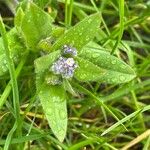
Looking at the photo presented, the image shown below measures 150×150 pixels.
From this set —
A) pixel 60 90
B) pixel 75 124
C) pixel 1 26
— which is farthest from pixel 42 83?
pixel 75 124

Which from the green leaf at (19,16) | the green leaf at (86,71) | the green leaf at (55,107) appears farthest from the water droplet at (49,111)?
the green leaf at (19,16)

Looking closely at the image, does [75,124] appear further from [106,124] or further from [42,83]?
[42,83]

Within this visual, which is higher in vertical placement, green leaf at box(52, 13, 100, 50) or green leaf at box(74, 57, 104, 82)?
green leaf at box(52, 13, 100, 50)

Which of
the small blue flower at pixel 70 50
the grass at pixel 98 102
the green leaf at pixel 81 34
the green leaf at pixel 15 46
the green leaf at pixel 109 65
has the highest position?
the green leaf at pixel 81 34

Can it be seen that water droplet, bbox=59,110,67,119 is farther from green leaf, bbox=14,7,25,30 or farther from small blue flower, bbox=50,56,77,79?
green leaf, bbox=14,7,25,30

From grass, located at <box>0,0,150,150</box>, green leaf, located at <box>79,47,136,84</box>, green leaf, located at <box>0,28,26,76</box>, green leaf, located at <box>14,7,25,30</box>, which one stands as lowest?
grass, located at <box>0,0,150,150</box>

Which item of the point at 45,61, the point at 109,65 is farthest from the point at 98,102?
the point at 45,61

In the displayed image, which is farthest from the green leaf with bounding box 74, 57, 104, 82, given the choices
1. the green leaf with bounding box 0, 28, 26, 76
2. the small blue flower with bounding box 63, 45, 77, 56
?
the green leaf with bounding box 0, 28, 26, 76

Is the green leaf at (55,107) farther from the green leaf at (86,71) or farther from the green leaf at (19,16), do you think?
the green leaf at (19,16)
